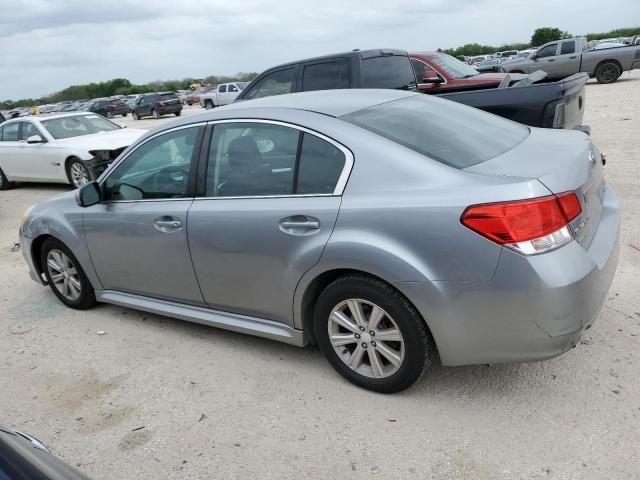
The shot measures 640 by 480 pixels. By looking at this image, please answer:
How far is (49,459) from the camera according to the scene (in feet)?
5.93

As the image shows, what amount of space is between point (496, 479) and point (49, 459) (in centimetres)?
179

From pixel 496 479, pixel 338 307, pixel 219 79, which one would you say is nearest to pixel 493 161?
pixel 338 307

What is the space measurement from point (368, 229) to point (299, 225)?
0.44 metres

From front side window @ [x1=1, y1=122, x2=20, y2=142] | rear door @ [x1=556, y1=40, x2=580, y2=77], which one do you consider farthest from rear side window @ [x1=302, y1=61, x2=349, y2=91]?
rear door @ [x1=556, y1=40, x2=580, y2=77]

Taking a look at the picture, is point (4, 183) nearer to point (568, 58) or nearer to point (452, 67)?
point (452, 67)

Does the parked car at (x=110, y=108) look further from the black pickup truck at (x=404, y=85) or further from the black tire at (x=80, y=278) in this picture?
the black tire at (x=80, y=278)

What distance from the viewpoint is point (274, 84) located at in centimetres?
833

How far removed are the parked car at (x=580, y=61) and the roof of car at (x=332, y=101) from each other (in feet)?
63.1

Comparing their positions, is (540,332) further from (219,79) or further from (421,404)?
(219,79)

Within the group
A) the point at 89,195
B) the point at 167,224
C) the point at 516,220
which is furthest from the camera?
the point at 89,195

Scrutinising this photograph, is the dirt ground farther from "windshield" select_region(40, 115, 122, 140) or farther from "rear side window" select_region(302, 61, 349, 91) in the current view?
"windshield" select_region(40, 115, 122, 140)

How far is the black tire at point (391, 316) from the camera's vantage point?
2.84m

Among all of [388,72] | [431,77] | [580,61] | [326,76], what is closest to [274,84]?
[326,76]

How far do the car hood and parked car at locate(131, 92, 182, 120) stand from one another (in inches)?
1013
